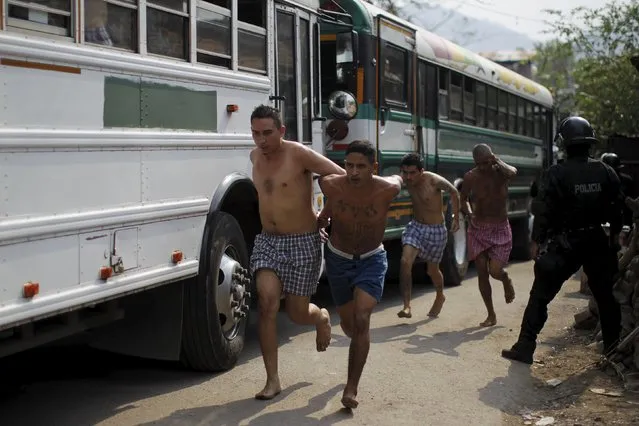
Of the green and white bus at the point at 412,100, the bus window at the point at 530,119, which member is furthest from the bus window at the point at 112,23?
the bus window at the point at 530,119

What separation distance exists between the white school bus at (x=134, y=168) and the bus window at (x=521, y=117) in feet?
28.8

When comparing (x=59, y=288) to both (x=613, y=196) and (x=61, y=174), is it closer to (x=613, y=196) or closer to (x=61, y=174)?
(x=61, y=174)

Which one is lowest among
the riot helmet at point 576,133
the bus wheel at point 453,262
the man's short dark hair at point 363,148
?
the bus wheel at point 453,262

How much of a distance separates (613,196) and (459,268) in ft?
17.8

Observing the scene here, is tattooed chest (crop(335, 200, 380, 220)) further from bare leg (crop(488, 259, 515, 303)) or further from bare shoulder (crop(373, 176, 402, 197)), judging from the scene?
bare leg (crop(488, 259, 515, 303))

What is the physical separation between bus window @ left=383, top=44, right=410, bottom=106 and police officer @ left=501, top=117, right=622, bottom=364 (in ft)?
10.2

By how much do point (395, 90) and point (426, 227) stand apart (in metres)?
1.80

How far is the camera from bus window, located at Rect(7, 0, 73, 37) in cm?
443

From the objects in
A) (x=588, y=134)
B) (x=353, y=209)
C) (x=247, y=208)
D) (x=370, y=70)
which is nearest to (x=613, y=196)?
(x=588, y=134)

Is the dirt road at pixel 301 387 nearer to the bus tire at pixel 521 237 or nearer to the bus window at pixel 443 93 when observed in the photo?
the bus window at pixel 443 93

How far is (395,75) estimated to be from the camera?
10273 mm

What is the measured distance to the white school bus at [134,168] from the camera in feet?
14.6

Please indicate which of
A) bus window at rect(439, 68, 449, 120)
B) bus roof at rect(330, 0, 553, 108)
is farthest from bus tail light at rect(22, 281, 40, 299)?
bus window at rect(439, 68, 449, 120)

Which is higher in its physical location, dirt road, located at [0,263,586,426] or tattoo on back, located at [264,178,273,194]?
tattoo on back, located at [264,178,273,194]
